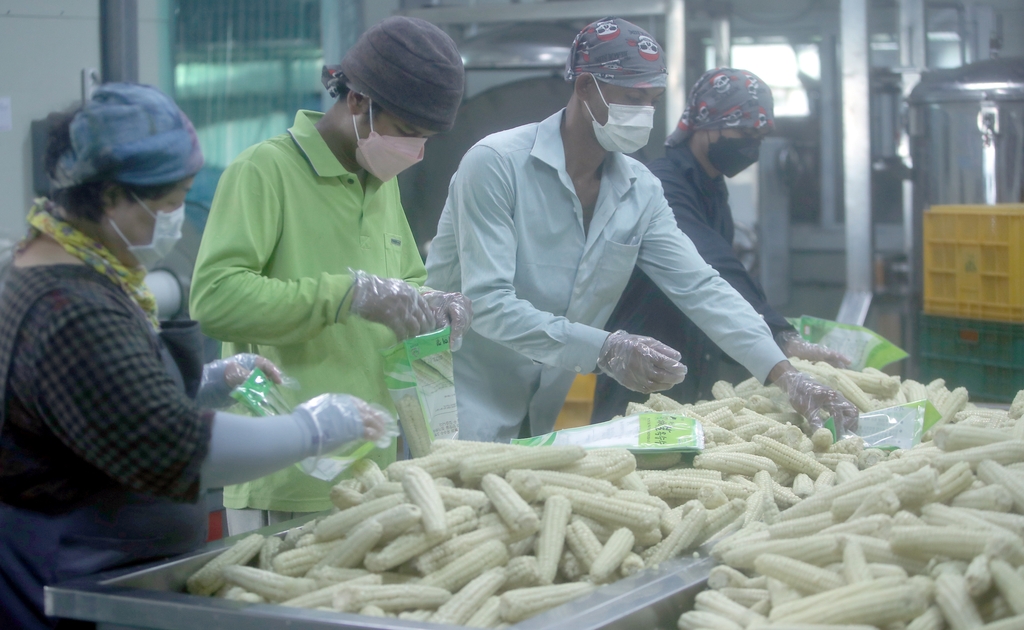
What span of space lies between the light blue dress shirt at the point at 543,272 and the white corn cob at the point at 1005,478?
1.02m

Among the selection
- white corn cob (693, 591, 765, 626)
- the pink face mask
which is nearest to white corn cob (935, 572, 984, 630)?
white corn cob (693, 591, 765, 626)

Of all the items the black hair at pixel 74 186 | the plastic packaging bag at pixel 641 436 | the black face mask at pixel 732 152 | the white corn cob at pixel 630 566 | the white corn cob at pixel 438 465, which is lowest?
the white corn cob at pixel 630 566

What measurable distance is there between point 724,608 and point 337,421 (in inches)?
27.5

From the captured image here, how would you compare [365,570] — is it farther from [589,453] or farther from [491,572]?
[589,453]

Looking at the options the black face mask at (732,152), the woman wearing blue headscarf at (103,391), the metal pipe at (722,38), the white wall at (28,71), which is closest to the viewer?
the woman wearing blue headscarf at (103,391)

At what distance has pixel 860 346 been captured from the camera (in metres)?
3.17

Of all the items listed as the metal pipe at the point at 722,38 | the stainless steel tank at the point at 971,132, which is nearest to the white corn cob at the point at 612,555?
the stainless steel tank at the point at 971,132

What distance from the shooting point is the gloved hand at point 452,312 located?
229cm

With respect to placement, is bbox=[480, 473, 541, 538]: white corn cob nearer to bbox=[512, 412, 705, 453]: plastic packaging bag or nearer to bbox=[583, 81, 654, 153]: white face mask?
bbox=[512, 412, 705, 453]: plastic packaging bag

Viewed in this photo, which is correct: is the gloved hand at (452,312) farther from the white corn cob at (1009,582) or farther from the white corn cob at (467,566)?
the white corn cob at (1009,582)

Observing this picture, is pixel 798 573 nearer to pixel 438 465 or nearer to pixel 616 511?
pixel 616 511

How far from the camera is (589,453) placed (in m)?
2.00

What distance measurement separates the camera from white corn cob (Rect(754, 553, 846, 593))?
1492 millimetres

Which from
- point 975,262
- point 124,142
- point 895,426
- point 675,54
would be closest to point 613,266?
point 895,426
